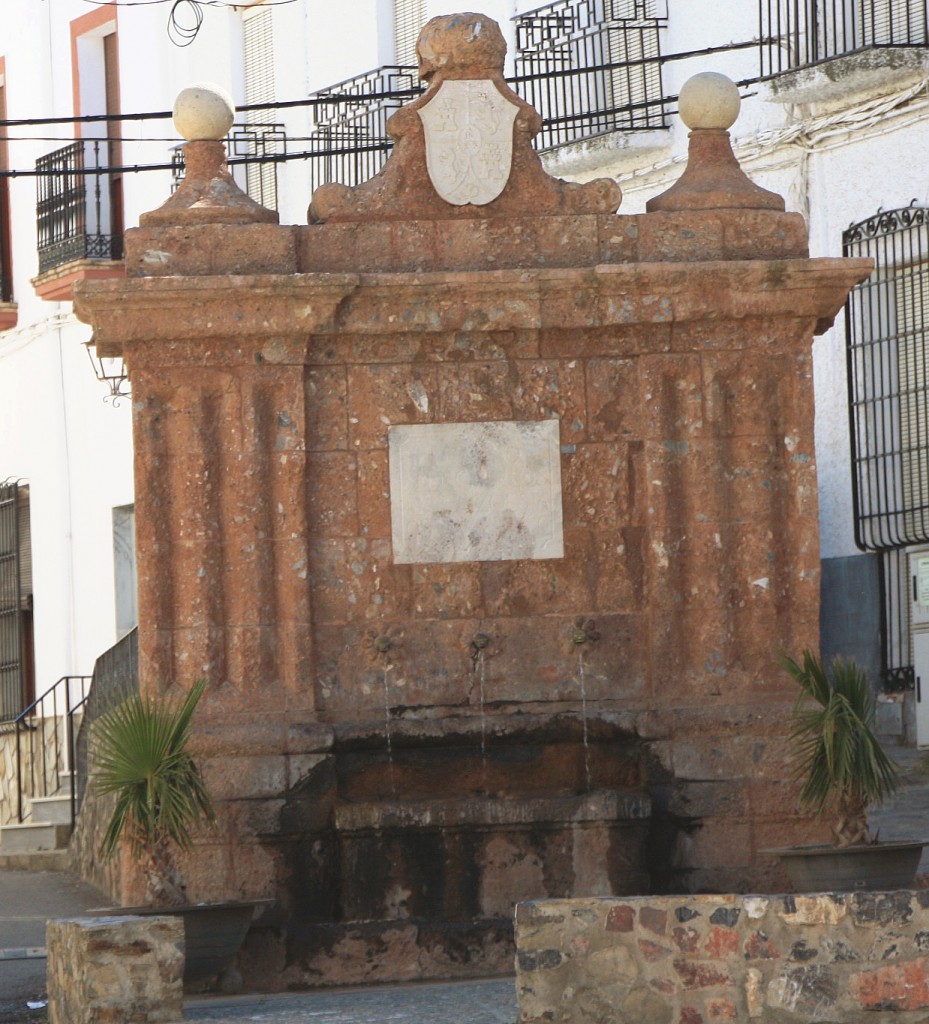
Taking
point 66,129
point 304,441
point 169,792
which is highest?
point 66,129

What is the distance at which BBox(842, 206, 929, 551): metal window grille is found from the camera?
16016mm

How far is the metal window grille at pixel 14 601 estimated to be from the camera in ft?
77.8

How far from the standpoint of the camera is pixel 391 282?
1130 cm

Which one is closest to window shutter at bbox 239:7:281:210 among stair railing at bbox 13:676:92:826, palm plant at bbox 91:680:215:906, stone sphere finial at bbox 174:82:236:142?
stair railing at bbox 13:676:92:826

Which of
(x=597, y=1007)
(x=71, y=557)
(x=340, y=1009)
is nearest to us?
(x=597, y=1007)

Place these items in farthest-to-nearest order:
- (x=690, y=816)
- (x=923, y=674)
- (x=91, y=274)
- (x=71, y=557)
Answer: (x=71, y=557) → (x=91, y=274) → (x=923, y=674) → (x=690, y=816)

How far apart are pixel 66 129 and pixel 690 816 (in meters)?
13.4

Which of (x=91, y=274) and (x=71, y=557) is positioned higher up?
(x=91, y=274)

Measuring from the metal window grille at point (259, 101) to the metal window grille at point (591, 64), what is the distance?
10.6ft

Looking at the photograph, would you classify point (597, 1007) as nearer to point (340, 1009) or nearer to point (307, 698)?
point (340, 1009)

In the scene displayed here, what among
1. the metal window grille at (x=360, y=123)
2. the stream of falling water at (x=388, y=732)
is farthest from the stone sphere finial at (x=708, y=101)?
the metal window grille at (x=360, y=123)

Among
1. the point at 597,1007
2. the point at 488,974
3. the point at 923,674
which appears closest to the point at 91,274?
the point at 923,674

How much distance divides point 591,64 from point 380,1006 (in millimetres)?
10194

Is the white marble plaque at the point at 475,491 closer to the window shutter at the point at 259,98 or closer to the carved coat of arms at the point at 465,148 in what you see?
the carved coat of arms at the point at 465,148
